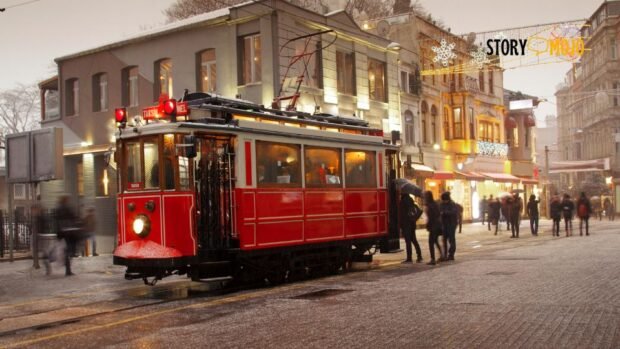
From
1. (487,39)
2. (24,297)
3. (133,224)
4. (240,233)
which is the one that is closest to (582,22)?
(487,39)

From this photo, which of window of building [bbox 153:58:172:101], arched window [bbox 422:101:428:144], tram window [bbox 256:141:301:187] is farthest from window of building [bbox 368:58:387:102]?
tram window [bbox 256:141:301:187]

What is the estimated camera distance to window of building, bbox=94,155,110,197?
29.1 m

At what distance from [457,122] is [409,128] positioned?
6.77 metres

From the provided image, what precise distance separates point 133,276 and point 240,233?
206 centimetres

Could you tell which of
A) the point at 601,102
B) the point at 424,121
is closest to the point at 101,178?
the point at 424,121

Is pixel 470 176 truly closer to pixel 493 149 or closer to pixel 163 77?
pixel 493 149

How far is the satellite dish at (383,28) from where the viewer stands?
36906 millimetres

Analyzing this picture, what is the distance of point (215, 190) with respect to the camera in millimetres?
12875

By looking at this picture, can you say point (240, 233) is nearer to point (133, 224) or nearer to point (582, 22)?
point (133, 224)

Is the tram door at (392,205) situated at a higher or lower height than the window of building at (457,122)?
lower

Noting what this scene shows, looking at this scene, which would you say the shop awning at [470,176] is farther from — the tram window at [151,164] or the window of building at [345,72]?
the tram window at [151,164]

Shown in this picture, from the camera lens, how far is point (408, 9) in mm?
42312

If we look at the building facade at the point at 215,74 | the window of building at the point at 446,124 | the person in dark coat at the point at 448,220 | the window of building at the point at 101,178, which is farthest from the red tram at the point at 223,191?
the window of building at the point at 446,124

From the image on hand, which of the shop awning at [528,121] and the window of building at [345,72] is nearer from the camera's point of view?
the window of building at [345,72]
